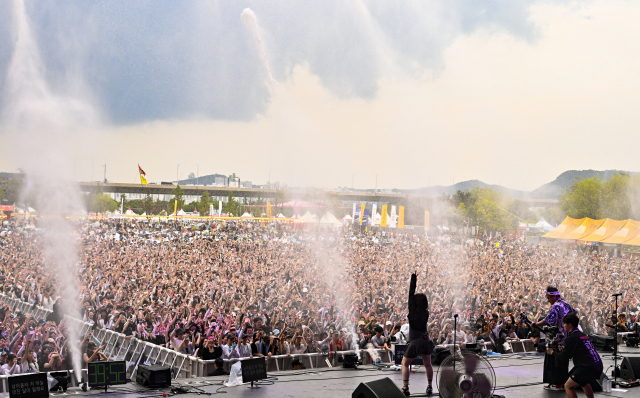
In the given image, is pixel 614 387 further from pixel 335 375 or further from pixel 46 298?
pixel 46 298

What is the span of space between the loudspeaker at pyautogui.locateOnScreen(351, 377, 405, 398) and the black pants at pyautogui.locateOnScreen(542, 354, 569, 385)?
2681 mm

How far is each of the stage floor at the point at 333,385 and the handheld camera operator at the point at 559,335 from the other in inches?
7.2

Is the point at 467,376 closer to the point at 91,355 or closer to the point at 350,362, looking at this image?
the point at 350,362

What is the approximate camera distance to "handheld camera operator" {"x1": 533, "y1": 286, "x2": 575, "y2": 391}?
7.06 m

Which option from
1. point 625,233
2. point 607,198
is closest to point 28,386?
point 625,233

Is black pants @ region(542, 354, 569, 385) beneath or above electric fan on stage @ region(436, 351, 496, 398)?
beneath

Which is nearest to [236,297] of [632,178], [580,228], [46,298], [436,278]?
[46,298]

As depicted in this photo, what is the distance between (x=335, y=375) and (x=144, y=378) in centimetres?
280

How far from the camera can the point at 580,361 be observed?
599 centimetres

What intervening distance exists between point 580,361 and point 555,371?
143 cm

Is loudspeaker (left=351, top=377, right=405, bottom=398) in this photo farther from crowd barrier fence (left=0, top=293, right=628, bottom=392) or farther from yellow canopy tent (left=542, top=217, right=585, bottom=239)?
yellow canopy tent (left=542, top=217, right=585, bottom=239)

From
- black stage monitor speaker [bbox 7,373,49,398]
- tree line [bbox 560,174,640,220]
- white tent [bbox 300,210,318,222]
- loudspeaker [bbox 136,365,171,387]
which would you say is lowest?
loudspeaker [bbox 136,365,171,387]

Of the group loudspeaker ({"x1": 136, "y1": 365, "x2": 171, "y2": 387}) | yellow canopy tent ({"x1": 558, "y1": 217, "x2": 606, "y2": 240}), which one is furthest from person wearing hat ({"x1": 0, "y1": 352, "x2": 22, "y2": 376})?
yellow canopy tent ({"x1": 558, "y1": 217, "x2": 606, "y2": 240})

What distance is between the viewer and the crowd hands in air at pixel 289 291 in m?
10.1
